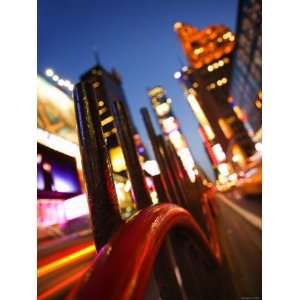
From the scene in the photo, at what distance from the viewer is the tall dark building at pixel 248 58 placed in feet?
85.4

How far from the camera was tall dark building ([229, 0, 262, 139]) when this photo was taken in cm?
2602

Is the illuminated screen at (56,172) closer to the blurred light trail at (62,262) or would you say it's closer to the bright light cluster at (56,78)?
the blurred light trail at (62,262)

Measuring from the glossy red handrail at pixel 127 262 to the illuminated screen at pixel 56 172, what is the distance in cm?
904

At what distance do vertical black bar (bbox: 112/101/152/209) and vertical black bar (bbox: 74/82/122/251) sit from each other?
1.87 feet

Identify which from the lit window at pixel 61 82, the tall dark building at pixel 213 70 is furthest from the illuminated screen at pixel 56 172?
the tall dark building at pixel 213 70

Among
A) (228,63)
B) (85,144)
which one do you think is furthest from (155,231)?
(228,63)

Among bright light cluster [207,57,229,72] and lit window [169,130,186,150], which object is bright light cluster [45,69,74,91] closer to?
lit window [169,130,186,150]

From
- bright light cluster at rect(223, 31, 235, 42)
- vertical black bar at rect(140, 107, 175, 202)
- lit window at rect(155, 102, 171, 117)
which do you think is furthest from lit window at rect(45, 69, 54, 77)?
bright light cluster at rect(223, 31, 235, 42)

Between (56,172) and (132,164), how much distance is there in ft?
32.4

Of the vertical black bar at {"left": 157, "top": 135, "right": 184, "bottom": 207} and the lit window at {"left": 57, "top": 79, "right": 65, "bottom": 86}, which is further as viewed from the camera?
the lit window at {"left": 57, "top": 79, "right": 65, "bottom": 86}

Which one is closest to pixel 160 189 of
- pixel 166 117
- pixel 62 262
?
pixel 62 262
